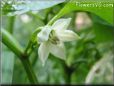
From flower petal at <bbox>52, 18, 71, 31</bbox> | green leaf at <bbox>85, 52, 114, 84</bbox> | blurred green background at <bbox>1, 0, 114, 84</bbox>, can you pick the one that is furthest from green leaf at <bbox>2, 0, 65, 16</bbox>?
green leaf at <bbox>85, 52, 114, 84</bbox>

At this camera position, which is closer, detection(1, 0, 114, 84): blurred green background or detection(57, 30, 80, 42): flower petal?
detection(57, 30, 80, 42): flower petal

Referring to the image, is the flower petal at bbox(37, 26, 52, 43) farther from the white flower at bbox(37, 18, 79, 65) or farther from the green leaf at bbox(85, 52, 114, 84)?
the green leaf at bbox(85, 52, 114, 84)

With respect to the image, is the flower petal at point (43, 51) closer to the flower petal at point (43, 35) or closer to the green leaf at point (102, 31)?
the flower petal at point (43, 35)

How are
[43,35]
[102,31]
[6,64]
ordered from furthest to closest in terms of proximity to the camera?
1. [102,31]
2. [6,64]
3. [43,35]

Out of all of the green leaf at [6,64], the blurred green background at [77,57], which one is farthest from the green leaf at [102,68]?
the green leaf at [6,64]

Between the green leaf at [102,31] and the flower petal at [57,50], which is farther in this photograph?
the green leaf at [102,31]

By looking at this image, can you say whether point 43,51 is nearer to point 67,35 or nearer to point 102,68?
point 67,35

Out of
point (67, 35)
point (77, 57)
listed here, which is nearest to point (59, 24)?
point (67, 35)

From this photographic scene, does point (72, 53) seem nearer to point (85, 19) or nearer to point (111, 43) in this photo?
point (111, 43)
